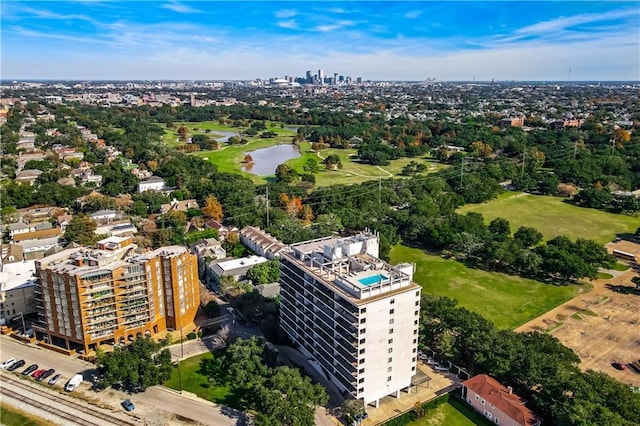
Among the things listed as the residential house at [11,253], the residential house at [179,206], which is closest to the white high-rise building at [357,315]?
the residential house at [11,253]

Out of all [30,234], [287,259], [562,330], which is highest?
[287,259]

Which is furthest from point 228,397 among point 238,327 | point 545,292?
point 545,292

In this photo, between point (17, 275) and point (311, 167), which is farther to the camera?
point (311, 167)

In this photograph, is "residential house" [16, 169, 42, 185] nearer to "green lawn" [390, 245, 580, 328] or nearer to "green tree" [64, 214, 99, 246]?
"green tree" [64, 214, 99, 246]

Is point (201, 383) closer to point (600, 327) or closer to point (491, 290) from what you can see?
point (491, 290)

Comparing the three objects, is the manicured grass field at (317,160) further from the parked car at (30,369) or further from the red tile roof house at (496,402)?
the red tile roof house at (496,402)

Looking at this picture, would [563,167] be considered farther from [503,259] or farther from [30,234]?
[30,234]

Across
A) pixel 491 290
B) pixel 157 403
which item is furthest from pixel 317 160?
pixel 157 403

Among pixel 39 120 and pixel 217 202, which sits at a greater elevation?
pixel 39 120
